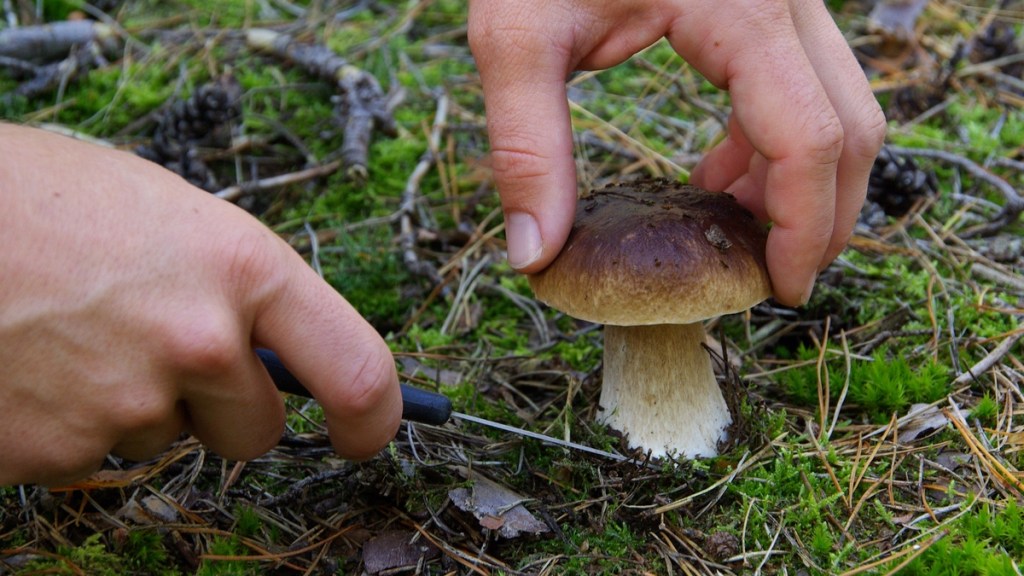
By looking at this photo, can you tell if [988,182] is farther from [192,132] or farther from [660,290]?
[192,132]

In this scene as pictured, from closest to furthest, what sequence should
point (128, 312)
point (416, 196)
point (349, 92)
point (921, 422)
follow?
point (128, 312), point (921, 422), point (416, 196), point (349, 92)

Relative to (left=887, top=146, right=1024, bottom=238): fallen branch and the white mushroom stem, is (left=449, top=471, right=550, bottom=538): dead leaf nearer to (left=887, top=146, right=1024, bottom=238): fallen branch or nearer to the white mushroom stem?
the white mushroom stem

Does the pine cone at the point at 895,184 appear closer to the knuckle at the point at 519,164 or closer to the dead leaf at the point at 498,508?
the knuckle at the point at 519,164

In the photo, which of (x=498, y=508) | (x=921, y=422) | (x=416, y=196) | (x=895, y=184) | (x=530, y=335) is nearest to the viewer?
(x=498, y=508)

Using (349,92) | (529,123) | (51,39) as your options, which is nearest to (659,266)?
(529,123)

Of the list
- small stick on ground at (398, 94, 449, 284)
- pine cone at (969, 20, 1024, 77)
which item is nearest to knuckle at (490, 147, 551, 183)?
small stick on ground at (398, 94, 449, 284)

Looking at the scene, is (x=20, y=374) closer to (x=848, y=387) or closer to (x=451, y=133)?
(x=848, y=387)

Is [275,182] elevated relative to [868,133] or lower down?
lower down
